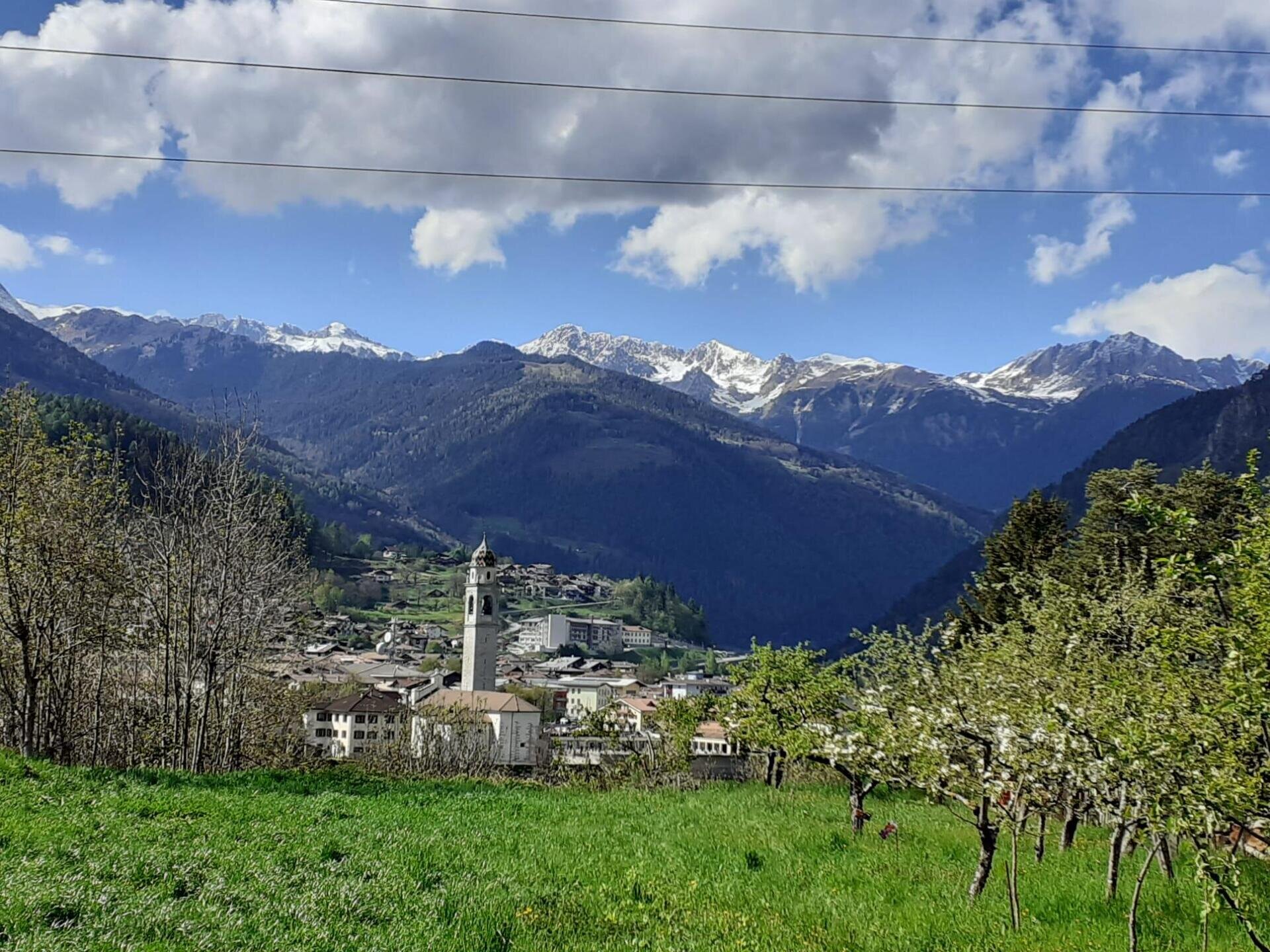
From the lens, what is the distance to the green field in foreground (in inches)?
408

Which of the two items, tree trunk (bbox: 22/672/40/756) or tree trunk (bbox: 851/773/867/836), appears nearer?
tree trunk (bbox: 851/773/867/836)

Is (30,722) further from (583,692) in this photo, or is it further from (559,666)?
(559,666)

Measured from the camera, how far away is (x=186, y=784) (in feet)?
68.6

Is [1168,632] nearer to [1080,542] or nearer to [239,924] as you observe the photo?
[239,924]

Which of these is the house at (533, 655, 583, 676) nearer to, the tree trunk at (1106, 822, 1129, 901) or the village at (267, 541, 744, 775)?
the village at (267, 541, 744, 775)

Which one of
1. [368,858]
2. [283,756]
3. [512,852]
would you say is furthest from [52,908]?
[283,756]

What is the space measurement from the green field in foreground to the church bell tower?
91686mm

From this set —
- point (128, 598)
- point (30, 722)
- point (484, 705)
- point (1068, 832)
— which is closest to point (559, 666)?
point (484, 705)

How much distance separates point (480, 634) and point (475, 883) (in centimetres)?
10087

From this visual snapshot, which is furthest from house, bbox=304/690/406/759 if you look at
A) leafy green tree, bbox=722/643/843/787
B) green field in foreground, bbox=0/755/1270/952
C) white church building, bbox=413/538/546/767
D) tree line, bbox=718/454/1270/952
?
tree line, bbox=718/454/1270/952

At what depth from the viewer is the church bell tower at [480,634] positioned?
11269 centimetres

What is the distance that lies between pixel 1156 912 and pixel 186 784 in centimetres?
1843

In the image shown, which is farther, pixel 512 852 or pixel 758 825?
pixel 758 825

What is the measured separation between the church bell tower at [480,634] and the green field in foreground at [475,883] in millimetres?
91686
